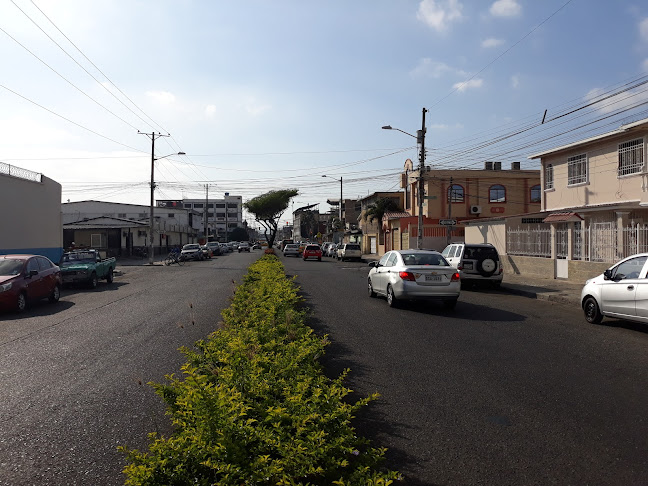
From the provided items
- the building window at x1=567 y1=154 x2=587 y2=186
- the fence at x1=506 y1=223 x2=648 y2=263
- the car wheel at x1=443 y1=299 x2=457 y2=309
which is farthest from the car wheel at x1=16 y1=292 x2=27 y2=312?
the building window at x1=567 y1=154 x2=587 y2=186

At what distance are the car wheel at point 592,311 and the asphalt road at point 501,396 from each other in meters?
0.21

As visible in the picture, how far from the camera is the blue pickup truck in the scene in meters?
20.8

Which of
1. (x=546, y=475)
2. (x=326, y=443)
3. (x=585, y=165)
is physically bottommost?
(x=546, y=475)

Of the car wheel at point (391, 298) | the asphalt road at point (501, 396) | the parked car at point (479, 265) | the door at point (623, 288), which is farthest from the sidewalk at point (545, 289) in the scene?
the car wheel at point (391, 298)

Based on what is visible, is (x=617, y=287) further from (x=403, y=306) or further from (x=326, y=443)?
(x=326, y=443)

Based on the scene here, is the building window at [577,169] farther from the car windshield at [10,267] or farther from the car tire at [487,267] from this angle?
the car windshield at [10,267]

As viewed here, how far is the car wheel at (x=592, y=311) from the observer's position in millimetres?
11674

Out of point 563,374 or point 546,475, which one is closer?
point 546,475

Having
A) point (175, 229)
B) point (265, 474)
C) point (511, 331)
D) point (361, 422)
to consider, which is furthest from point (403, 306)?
point (175, 229)

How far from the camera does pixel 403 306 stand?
14398 mm

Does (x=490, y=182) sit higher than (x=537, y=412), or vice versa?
(x=490, y=182)

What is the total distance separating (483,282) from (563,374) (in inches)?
520

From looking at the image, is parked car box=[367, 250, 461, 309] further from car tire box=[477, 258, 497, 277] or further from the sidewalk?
car tire box=[477, 258, 497, 277]

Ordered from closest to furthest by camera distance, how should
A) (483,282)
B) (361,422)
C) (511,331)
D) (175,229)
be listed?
(361,422) → (511,331) → (483,282) → (175,229)
